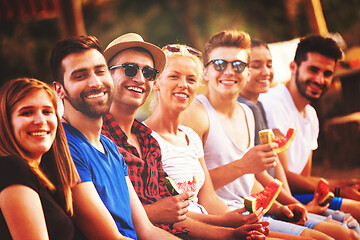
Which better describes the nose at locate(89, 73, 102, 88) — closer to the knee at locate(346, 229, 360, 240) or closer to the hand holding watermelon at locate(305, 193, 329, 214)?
the knee at locate(346, 229, 360, 240)

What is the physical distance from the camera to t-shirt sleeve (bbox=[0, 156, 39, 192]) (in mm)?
1851

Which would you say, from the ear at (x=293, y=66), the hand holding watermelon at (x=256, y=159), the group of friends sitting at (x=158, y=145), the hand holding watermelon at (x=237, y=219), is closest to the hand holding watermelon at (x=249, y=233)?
the group of friends sitting at (x=158, y=145)

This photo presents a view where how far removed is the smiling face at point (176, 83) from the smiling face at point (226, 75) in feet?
1.51

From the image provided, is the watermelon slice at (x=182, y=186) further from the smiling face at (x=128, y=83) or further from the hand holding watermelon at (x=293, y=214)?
the hand holding watermelon at (x=293, y=214)

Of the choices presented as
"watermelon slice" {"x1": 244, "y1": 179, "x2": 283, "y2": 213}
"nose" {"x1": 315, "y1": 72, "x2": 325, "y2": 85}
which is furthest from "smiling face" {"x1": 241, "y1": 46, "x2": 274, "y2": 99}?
"watermelon slice" {"x1": 244, "y1": 179, "x2": 283, "y2": 213}

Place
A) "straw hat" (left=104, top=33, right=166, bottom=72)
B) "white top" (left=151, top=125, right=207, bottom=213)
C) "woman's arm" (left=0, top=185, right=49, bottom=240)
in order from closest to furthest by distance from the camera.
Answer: "woman's arm" (left=0, top=185, right=49, bottom=240)
"straw hat" (left=104, top=33, right=166, bottom=72)
"white top" (left=151, top=125, right=207, bottom=213)

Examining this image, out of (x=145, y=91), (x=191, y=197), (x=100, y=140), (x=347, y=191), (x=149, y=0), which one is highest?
(x=149, y=0)

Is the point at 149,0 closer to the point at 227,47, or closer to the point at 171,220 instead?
the point at 227,47

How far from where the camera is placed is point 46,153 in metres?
2.09

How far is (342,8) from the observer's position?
13867 millimetres

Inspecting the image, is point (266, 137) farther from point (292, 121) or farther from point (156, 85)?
point (292, 121)

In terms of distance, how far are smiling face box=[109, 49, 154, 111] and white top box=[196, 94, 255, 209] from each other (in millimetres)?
922

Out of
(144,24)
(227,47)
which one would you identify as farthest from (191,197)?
(144,24)

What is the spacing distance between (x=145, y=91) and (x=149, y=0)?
Answer: 12.4m
